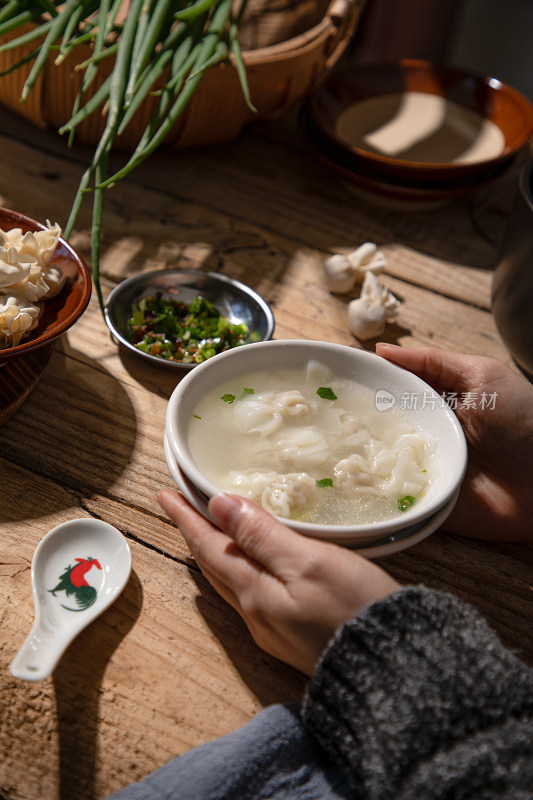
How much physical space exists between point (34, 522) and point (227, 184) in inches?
45.5

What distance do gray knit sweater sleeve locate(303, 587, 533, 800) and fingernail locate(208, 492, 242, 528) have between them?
0.19 metres

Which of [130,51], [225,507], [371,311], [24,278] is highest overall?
[130,51]

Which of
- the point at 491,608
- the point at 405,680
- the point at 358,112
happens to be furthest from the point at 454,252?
the point at 405,680

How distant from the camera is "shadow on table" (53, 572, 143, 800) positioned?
79cm

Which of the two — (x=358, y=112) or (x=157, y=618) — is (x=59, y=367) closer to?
(x=157, y=618)

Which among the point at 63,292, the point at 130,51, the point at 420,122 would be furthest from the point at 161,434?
the point at 420,122

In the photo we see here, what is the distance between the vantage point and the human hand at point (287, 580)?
0.80m

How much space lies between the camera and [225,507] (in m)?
0.84

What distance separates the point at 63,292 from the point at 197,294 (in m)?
0.38

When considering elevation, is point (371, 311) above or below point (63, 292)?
below

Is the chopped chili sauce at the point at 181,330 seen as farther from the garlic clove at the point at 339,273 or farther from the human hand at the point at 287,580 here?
the human hand at the point at 287,580

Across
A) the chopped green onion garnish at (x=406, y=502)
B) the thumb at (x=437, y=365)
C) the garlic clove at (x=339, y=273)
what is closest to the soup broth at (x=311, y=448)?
the chopped green onion garnish at (x=406, y=502)

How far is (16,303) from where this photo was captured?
1054 mm

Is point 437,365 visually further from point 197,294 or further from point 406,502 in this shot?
point 197,294
